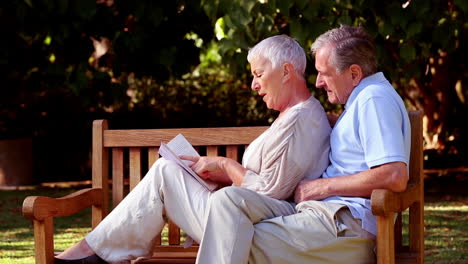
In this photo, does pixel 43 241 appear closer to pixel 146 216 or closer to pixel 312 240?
pixel 146 216

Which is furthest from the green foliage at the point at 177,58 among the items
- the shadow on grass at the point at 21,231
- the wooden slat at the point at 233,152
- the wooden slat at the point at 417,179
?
the wooden slat at the point at 417,179

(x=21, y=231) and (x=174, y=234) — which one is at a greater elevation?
(x=174, y=234)

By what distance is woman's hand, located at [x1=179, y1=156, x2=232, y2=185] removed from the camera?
432 cm

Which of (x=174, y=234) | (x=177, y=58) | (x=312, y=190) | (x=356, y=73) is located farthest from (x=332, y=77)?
(x=177, y=58)

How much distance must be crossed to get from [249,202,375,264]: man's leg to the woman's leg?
0.44 metres

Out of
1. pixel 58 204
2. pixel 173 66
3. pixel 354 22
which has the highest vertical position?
pixel 354 22

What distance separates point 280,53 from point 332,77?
267 millimetres

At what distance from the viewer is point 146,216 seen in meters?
4.15

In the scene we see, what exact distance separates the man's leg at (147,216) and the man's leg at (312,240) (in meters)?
0.44

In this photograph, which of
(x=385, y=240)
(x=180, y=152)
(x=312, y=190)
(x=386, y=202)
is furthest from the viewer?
(x=180, y=152)

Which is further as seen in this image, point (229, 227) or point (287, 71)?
point (287, 71)

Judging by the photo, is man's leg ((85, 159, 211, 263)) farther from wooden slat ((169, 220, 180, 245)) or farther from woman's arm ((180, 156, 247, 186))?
wooden slat ((169, 220, 180, 245))

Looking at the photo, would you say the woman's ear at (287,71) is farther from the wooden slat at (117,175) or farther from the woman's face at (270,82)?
the wooden slat at (117,175)

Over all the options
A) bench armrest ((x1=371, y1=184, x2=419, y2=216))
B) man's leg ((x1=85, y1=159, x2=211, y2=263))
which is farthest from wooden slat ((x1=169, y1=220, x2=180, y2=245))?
bench armrest ((x1=371, y1=184, x2=419, y2=216))
